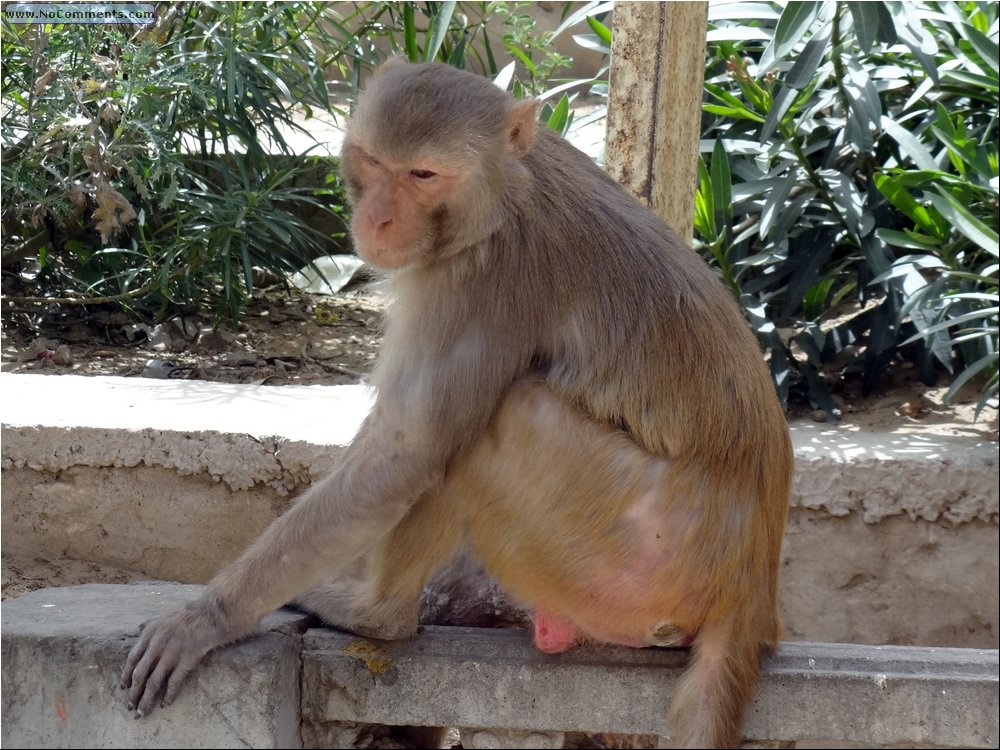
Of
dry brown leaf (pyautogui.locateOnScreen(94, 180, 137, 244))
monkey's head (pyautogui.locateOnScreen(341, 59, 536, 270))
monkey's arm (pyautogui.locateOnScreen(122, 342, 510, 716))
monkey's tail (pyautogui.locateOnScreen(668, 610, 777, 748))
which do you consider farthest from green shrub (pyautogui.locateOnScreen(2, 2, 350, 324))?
monkey's tail (pyautogui.locateOnScreen(668, 610, 777, 748))

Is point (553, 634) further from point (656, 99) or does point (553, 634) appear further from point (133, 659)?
point (656, 99)

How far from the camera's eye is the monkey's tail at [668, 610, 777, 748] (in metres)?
2.95

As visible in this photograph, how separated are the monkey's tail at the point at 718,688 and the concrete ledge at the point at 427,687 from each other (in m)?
0.18

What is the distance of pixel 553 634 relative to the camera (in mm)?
3203

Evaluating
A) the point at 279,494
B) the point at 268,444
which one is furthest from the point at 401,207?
the point at 279,494

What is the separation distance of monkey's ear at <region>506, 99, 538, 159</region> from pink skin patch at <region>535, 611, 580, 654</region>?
4.28ft

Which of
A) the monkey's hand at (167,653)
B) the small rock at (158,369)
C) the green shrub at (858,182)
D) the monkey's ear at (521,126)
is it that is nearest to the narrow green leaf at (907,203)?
the green shrub at (858,182)

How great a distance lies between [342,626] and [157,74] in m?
2.83

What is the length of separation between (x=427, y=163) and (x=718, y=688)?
5.19 feet

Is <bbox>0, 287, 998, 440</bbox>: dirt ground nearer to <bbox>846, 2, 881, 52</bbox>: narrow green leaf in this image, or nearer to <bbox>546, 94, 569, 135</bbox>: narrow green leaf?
<bbox>546, 94, 569, 135</bbox>: narrow green leaf

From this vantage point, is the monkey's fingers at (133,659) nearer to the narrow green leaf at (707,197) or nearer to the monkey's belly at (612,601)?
the monkey's belly at (612,601)

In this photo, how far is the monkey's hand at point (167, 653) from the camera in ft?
9.67

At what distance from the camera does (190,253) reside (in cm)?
535

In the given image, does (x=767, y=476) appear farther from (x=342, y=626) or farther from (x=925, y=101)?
(x=925, y=101)
